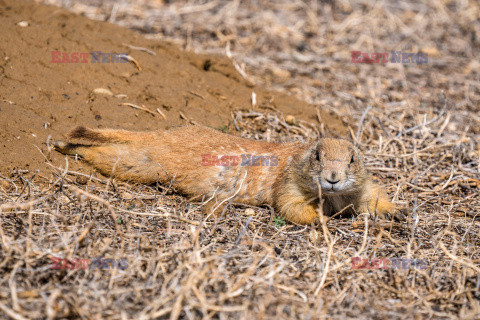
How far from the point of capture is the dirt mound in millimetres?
5051

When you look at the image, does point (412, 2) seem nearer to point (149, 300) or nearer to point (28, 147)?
point (28, 147)

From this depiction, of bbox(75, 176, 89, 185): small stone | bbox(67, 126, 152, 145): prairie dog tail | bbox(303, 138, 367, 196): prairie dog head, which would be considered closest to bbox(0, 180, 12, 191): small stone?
bbox(75, 176, 89, 185): small stone

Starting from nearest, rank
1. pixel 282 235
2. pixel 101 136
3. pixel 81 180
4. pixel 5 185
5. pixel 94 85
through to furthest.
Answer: pixel 282 235 → pixel 5 185 → pixel 81 180 → pixel 101 136 → pixel 94 85

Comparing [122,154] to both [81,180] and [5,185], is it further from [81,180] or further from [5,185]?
[5,185]

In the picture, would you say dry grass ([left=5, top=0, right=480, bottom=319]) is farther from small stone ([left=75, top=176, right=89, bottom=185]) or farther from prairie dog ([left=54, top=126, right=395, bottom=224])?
prairie dog ([left=54, top=126, right=395, bottom=224])

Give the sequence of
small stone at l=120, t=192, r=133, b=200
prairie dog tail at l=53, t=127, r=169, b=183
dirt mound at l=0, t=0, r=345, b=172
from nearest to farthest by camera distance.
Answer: small stone at l=120, t=192, r=133, b=200 < prairie dog tail at l=53, t=127, r=169, b=183 < dirt mound at l=0, t=0, r=345, b=172

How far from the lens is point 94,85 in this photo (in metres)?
5.73

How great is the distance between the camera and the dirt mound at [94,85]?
5.05 metres

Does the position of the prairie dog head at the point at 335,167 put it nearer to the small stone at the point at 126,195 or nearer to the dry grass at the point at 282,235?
the dry grass at the point at 282,235

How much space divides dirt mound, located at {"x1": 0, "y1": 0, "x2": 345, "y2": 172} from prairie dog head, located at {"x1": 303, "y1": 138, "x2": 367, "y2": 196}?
1.84 metres

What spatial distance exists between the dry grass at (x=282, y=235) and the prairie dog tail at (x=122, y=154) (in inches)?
7.6

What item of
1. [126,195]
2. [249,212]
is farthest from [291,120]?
[126,195]

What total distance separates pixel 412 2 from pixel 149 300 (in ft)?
33.2

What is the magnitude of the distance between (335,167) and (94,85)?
319cm
